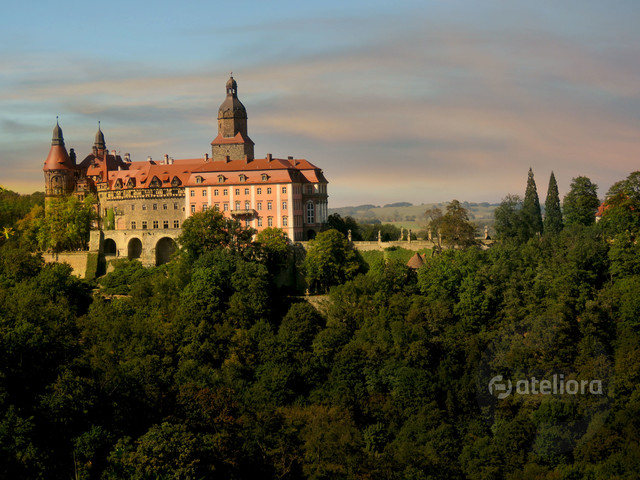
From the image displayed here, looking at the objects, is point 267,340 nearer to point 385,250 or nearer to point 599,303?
point 385,250

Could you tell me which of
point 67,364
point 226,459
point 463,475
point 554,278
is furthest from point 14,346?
point 554,278

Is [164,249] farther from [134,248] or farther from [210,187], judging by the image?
[210,187]

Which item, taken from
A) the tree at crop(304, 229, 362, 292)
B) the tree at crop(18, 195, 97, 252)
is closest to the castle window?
the tree at crop(304, 229, 362, 292)

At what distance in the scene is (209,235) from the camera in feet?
202

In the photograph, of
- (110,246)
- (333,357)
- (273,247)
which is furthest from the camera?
(110,246)

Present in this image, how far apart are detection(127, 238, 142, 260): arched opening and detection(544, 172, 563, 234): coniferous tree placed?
111 feet

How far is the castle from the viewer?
66.7 m

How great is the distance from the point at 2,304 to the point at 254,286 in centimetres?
1659

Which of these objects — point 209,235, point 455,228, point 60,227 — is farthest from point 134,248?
point 455,228

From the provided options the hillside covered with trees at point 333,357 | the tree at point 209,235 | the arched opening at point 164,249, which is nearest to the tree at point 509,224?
the hillside covered with trees at point 333,357

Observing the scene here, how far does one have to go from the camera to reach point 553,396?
47250 millimetres

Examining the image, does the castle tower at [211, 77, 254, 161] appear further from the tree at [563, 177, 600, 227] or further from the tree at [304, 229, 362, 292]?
the tree at [563, 177, 600, 227]
